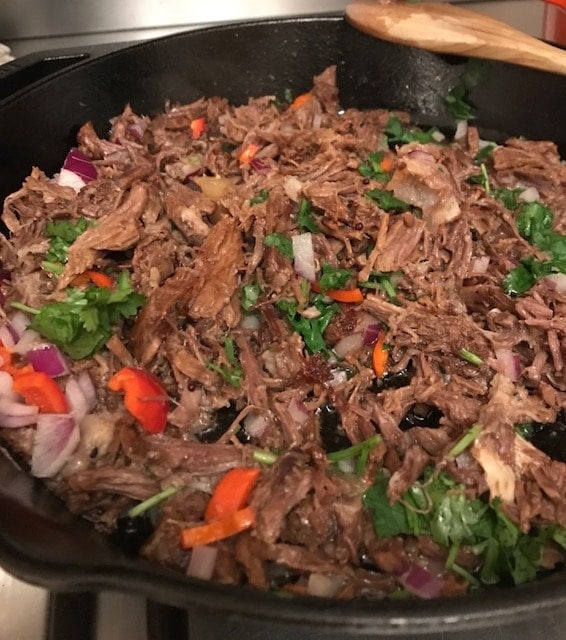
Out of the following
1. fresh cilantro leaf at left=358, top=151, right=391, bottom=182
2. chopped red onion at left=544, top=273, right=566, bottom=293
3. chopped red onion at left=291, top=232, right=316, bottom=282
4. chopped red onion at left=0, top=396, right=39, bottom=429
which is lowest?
chopped red onion at left=0, top=396, right=39, bottom=429

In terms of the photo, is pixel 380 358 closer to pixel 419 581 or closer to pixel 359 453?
pixel 359 453

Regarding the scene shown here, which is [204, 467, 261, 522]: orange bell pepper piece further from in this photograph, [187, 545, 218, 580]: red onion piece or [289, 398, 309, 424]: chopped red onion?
[289, 398, 309, 424]: chopped red onion

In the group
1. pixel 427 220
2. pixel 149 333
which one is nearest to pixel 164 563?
pixel 149 333

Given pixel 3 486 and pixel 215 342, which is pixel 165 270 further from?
pixel 3 486

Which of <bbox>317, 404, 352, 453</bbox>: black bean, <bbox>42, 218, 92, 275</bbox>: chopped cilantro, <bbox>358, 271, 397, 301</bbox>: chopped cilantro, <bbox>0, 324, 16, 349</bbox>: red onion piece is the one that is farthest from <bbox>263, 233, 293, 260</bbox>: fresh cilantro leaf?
<bbox>0, 324, 16, 349</bbox>: red onion piece

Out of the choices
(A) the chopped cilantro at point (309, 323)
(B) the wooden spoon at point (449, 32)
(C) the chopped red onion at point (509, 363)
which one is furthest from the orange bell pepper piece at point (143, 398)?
(B) the wooden spoon at point (449, 32)

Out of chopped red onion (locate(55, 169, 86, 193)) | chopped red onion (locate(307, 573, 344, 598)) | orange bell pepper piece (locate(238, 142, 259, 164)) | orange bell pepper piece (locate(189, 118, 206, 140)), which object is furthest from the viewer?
orange bell pepper piece (locate(189, 118, 206, 140))

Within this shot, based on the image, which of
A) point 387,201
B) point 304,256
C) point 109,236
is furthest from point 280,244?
point 109,236
